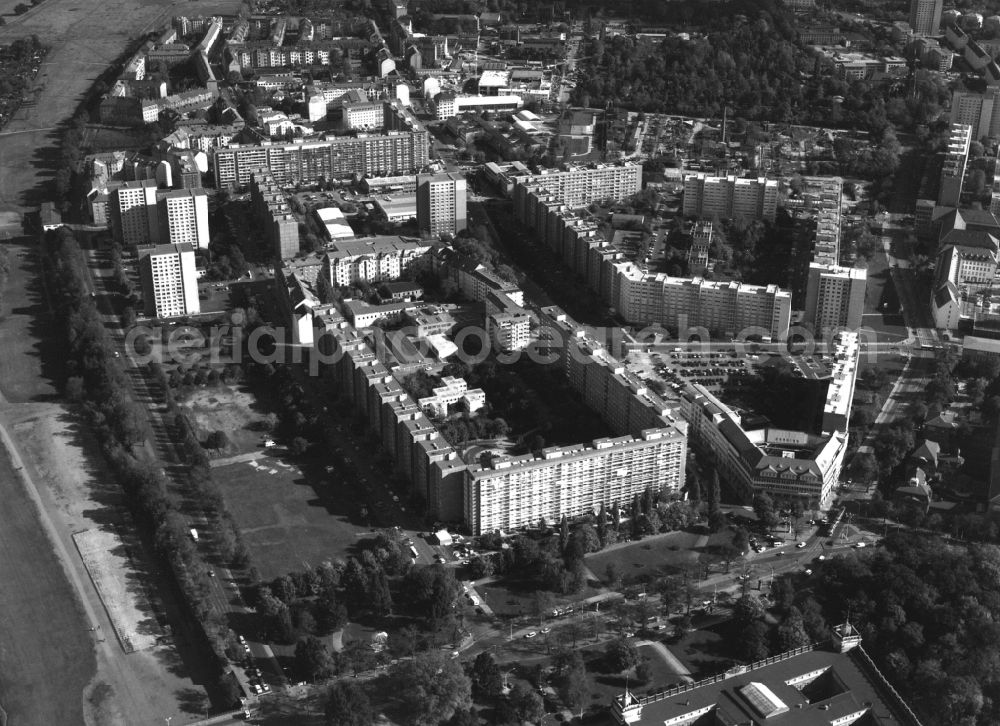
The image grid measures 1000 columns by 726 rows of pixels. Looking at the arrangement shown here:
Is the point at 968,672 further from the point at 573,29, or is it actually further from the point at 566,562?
the point at 573,29

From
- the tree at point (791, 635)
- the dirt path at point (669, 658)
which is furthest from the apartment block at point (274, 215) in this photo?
the tree at point (791, 635)

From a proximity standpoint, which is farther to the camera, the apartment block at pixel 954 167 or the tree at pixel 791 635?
the apartment block at pixel 954 167

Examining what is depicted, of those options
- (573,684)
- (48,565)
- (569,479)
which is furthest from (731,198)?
(48,565)

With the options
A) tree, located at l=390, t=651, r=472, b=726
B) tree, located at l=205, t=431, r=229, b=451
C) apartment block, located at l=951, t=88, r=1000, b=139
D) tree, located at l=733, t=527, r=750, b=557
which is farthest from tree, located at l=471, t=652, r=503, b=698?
apartment block, located at l=951, t=88, r=1000, b=139

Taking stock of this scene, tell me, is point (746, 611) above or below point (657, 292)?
below

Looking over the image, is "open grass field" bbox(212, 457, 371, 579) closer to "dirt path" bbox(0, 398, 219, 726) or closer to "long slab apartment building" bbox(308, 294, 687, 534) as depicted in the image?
"long slab apartment building" bbox(308, 294, 687, 534)

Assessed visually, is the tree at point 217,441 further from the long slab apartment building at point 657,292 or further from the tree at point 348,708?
the long slab apartment building at point 657,292

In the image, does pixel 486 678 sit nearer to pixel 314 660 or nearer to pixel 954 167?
pixel 314 660
